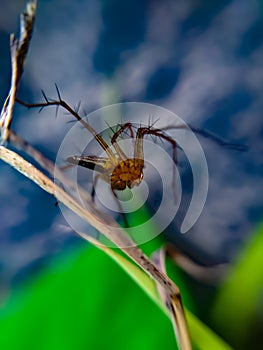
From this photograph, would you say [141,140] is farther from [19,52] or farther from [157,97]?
[19,52]

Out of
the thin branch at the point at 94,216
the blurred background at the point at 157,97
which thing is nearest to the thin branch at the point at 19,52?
the thin branch at the point at 94,216

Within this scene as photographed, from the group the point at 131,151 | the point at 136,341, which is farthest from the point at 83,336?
the point at 131,151

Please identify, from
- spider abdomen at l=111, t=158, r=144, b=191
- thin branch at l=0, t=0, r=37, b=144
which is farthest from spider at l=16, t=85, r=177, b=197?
thin branch at l=0, t=0, r=37, b=144

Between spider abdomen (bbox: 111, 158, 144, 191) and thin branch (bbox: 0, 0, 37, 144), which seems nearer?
thin branch (bbox: 0, 0, 37, 144)

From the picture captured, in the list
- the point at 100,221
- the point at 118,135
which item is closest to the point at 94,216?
the point at 100,221

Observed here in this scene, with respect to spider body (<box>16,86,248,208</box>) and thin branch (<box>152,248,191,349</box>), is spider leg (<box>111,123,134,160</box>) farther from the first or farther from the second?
thin branch (<box>152,248,191,349</box>)
